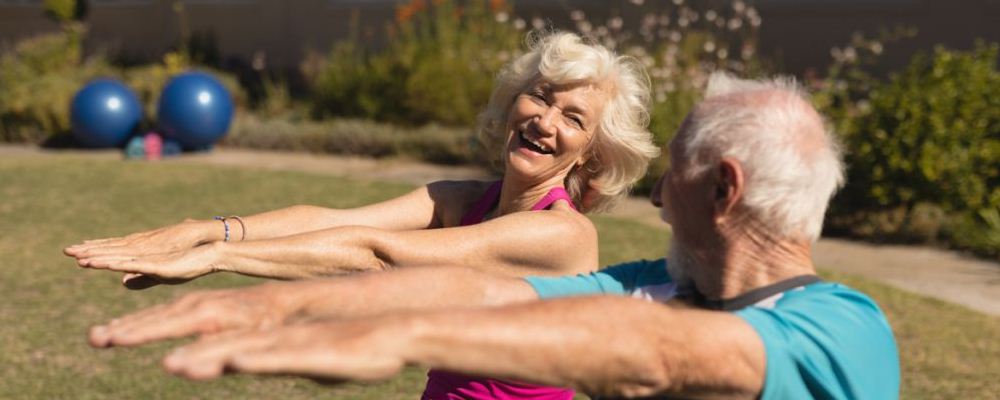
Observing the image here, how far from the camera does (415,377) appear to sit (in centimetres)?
621

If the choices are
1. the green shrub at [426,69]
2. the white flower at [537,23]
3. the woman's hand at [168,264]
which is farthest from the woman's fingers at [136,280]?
the green shrub at [426,69]

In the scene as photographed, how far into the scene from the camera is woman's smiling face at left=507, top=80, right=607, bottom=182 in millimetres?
3602

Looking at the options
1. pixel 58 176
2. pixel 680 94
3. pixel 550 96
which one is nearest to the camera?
pixel 550 96

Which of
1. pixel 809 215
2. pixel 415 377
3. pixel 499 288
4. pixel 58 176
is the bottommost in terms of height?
pixel 58 176

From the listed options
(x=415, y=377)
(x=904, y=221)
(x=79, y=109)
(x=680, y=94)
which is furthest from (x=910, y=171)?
(x=79, y=109)

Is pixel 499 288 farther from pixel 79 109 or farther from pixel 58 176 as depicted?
pixel 79 109

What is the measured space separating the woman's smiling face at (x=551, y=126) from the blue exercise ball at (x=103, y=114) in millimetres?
11828

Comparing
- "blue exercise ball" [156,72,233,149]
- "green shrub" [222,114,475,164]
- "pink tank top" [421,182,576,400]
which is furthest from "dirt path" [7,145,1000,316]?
"blue exercise ball" [156,72,233,149]

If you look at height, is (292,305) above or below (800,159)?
below

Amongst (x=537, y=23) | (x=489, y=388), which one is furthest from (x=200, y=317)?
(x=537, y=23)

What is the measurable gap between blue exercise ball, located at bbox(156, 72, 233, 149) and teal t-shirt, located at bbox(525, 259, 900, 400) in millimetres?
12614

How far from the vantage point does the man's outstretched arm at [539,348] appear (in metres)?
1.79

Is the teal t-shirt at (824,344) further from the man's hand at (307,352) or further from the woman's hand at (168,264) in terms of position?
the woman's hand at (168,264)

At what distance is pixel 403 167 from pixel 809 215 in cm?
1141
